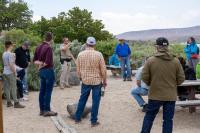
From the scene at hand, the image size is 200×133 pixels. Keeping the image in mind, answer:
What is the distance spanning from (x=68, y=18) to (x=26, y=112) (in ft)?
70.5

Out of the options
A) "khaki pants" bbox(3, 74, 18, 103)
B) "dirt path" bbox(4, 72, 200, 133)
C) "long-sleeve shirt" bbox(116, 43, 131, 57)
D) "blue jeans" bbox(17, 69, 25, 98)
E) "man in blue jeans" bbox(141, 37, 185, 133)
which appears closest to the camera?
"man in blue jeans" bbox(141, 37, 185, 133)

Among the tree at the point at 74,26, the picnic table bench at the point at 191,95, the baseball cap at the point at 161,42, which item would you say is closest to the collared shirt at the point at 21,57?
the picnic table bench at the point at 191,95

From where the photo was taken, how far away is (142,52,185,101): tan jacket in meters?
8.18

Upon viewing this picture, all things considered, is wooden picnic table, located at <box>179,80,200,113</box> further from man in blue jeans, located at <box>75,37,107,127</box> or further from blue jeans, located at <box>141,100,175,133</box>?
blue jeans, located at <box>141,100,175,133</box>

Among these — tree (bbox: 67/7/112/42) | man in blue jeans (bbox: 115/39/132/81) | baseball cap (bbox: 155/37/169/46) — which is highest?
tree (bbox: 67/7/112/42)

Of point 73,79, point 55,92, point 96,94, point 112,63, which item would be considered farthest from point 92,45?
point 112,63

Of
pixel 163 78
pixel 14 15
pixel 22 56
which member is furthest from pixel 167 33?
pixel 163 78

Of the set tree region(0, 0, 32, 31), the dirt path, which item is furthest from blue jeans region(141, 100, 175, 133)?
tree region(0, 0, 32, 31)

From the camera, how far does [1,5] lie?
44500mm

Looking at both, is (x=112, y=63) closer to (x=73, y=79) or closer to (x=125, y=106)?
(x=73, y=79)

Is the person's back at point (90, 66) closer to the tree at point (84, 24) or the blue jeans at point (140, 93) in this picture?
the blue jeans at point (140, 93)

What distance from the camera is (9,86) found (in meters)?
Result: 12.4

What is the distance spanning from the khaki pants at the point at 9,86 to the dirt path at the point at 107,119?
12.5 inches

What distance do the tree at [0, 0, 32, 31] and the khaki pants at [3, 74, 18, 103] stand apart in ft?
98.0
